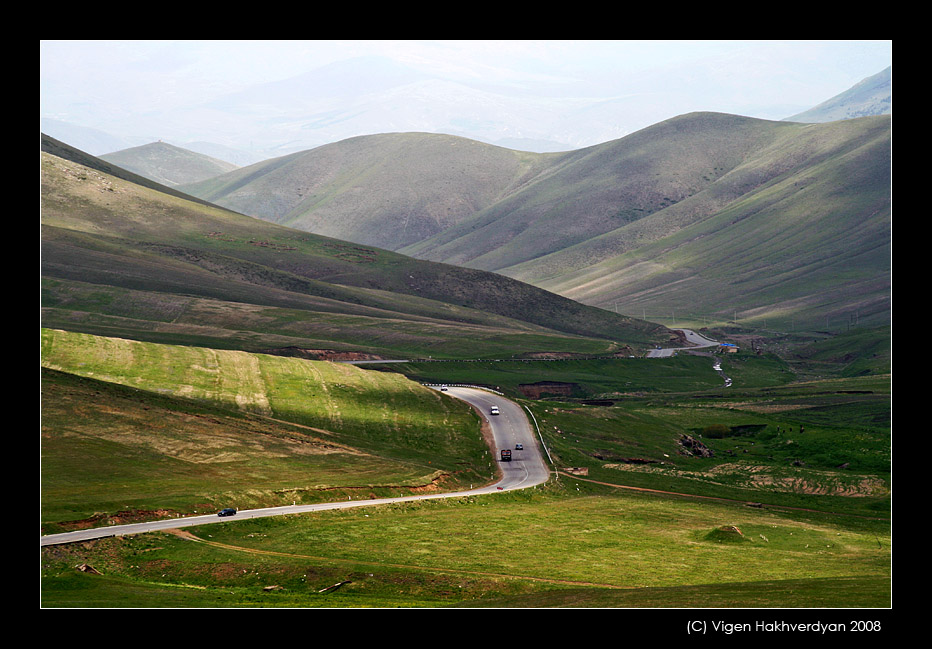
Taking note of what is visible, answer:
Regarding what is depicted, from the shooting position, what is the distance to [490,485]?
87.2 meters

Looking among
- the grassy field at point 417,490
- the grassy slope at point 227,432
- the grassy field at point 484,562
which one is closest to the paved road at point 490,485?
the grassy field at point 417,490

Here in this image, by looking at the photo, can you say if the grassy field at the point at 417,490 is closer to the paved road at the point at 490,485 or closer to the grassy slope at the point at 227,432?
the grassy slope at the point at 227,432

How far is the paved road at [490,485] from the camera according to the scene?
55.8 meters

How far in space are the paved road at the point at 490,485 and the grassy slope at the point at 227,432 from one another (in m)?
2.62

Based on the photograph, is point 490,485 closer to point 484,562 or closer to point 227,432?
point 227,432

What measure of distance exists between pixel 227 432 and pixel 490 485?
29.7 m

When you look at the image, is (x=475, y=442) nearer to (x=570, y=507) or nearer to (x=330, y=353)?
(x=570, y=507)

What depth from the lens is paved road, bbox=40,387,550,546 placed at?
55.8 metres

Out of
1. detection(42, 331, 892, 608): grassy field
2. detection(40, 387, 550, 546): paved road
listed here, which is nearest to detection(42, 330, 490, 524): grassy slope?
detection(42, 331, 892, 608): grassy field

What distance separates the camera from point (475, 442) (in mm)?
106438

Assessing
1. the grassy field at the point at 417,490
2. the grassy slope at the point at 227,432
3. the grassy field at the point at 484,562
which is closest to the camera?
the grassy field at the point at 484,562
